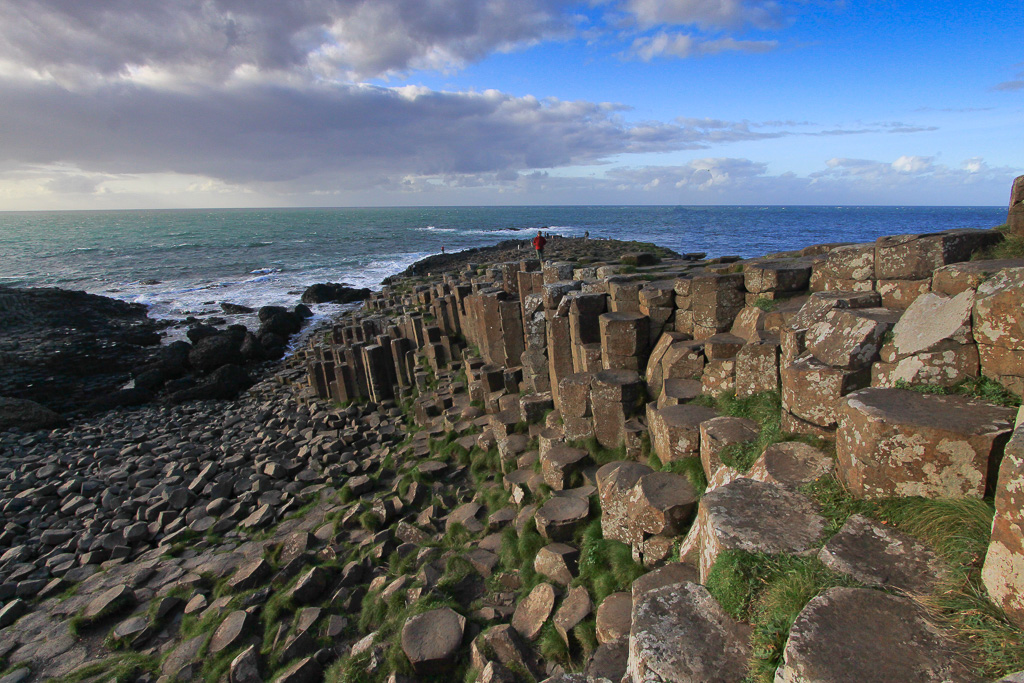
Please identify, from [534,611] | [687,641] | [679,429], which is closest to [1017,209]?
[679,429]

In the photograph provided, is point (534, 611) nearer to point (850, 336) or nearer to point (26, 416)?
point (850, 336)

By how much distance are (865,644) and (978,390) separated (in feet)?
6.57

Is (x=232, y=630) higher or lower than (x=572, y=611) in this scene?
lower

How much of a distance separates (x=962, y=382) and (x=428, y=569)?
17.8 ft

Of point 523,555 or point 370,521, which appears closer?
point 523,555

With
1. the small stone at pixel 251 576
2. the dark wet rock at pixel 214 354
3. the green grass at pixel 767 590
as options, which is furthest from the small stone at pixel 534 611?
the dark wet rock at pixel 214 354

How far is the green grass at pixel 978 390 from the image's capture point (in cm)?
309

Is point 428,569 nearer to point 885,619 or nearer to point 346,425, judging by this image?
point 885,619

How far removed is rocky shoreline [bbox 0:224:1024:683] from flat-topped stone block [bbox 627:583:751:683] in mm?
16

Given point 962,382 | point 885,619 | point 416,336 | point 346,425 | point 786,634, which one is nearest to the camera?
point 885,619

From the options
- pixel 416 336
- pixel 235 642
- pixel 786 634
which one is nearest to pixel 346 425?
pixel 416 336

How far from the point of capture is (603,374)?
693 centimetres

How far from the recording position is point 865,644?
7.57ft

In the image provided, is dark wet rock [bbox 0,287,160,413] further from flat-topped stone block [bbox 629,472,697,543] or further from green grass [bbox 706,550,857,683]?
green grass [bbox 706,550,857,683]
